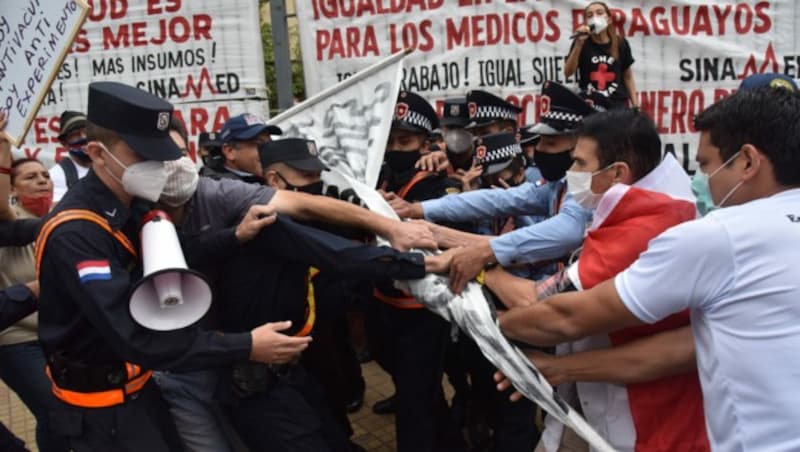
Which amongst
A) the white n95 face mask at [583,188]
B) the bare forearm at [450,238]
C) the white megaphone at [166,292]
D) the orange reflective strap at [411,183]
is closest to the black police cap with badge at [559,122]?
the bare forearm at [450,238]

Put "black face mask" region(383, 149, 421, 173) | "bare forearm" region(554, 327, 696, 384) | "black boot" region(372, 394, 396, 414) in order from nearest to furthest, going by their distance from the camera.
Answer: "bare forearm" region(554, 327, 696, 384)
"black face mask" region(383, 149, 421, 173)
"black boot" region(372, 394, 396, 414)

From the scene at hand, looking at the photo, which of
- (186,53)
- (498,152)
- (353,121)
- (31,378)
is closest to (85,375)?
(31,378)

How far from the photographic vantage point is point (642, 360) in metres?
1.88

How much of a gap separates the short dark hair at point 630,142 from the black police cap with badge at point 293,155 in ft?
4.88

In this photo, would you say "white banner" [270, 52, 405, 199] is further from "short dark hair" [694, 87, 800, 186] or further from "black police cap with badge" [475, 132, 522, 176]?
"short dark hair" [694, 87, 800, 186]

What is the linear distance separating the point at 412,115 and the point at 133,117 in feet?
6.38

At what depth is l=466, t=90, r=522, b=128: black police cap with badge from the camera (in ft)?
15.1

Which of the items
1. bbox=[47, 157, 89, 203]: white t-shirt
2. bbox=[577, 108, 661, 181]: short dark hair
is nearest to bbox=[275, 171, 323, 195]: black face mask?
bbox=[577, 108, 661, 181]: short dark hair

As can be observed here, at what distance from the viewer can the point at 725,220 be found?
1533mm

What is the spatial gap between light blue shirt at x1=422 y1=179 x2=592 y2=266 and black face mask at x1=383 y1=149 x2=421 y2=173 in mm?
454

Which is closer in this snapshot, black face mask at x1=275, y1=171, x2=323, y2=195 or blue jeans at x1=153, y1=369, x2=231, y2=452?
blue jeans at x1=153, y1=369, x2=231, y2=452

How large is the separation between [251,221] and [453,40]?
3.67m

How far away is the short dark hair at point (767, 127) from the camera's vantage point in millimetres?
1558

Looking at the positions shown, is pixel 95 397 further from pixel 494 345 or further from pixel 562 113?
pixel 562 113
